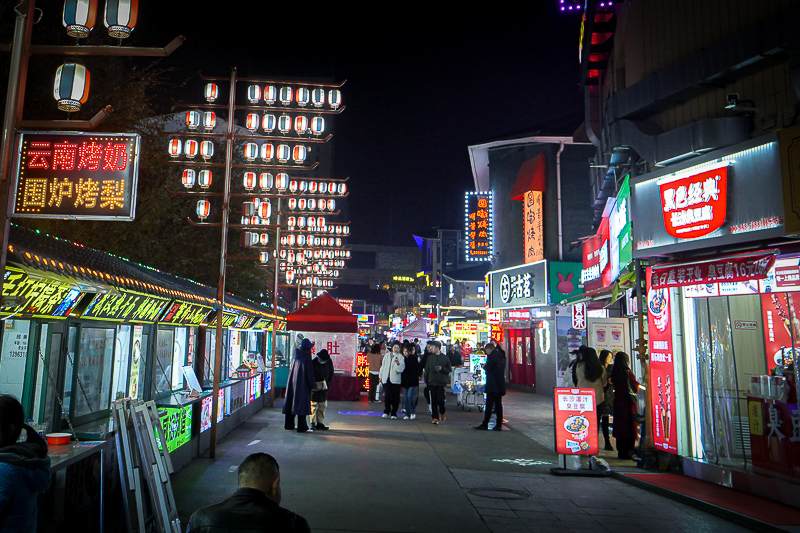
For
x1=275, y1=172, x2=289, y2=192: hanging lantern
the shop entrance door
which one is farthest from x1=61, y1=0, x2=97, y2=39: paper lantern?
the shop entrance door

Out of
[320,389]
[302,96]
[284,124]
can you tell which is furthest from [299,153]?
[320,389]

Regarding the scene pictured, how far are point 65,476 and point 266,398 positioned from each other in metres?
14.3

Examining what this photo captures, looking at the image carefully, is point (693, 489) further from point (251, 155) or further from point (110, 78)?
point (110, 78)

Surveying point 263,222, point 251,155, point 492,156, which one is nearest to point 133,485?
point 251,155

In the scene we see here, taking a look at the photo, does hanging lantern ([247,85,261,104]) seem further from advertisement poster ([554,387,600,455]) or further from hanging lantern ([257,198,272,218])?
advertisement poster ([554,387,600,455])

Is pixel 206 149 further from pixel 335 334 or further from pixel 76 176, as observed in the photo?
pixel 76 176

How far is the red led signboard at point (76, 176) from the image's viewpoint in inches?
245

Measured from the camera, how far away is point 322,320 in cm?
2075

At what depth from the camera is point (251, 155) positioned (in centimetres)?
1767

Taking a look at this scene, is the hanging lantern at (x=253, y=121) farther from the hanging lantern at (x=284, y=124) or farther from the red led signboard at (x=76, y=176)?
the red led signboard at (x=76, y=176)

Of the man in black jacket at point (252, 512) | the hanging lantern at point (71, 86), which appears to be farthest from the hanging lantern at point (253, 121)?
the man in black jacket at point (252, 512)

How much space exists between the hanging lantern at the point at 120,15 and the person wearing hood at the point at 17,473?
14.5ft

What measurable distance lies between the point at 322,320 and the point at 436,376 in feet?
20.4

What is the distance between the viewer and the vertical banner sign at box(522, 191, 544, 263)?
1061 inches
